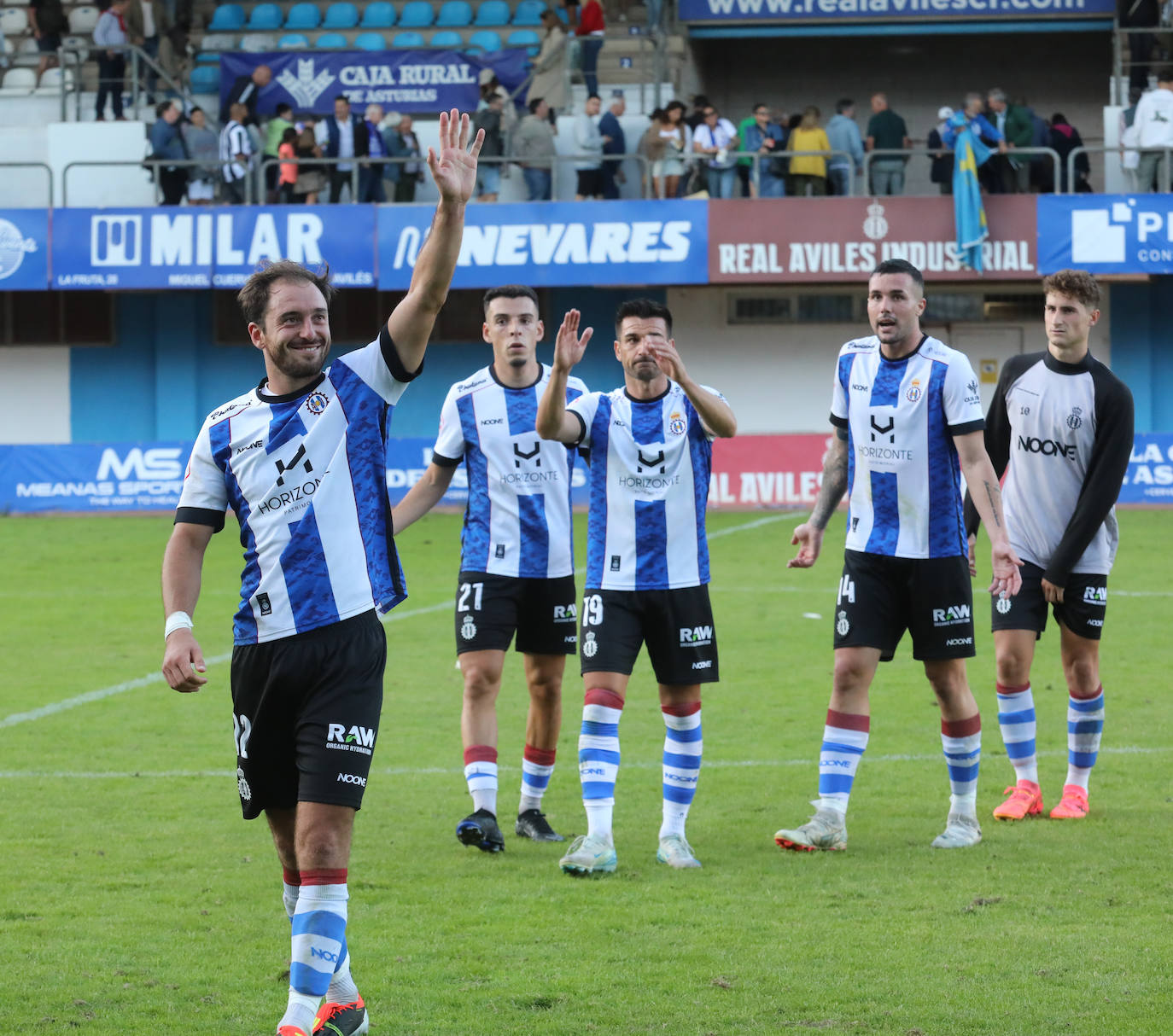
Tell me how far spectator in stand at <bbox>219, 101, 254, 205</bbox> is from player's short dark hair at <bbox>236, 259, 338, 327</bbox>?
22724 mm

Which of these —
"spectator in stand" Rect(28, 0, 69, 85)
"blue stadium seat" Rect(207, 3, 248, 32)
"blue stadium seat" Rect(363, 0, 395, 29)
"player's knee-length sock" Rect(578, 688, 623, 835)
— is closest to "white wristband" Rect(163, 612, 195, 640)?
"player's knee-length sock" Rect(578, 688, 623, 835)

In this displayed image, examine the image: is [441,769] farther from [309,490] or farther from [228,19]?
[228,19]

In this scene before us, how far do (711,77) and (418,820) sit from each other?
2759 centimetres

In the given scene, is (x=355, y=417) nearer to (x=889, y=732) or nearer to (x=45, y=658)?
(x=889, y=732)

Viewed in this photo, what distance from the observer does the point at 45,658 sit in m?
11.9

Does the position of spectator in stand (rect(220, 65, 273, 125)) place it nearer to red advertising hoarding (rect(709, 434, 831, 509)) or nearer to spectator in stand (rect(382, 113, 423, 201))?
spectator in stand (rect(382, 113, 423, 201))

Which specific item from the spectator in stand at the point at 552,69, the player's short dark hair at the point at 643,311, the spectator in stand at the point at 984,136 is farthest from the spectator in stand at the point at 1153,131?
the player's short dark hair at the point at 643,311

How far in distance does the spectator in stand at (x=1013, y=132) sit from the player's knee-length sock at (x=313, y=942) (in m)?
23.1

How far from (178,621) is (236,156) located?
2344 cm

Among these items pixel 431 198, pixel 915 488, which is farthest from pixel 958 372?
pixel 431 198

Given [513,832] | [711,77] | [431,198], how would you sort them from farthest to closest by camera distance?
[711,77] < [431,198] < [513,832]

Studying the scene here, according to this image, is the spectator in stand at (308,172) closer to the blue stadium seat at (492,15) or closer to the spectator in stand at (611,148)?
the spectator in stand at (611,148)

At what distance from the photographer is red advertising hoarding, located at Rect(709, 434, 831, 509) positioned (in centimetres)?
2414

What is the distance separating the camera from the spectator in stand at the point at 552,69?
1151 inches
